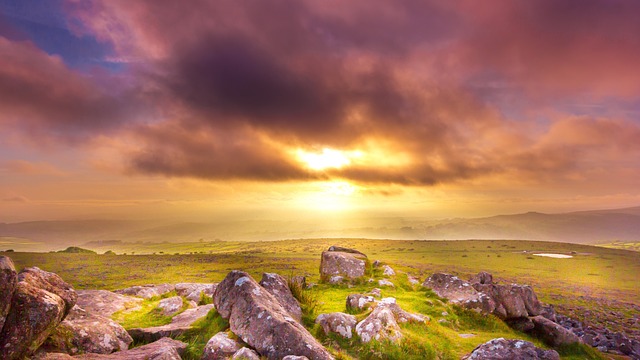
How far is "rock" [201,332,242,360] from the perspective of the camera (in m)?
12.4

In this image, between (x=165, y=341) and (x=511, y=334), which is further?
(x=511, y=334)

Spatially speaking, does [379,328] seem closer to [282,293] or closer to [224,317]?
[282,293]

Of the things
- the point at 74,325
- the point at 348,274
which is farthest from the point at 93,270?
the point at 74,325

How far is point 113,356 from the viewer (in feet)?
36.9

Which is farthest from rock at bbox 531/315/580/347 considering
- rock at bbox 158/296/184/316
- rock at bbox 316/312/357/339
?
rock at bbox 158/296/184/316

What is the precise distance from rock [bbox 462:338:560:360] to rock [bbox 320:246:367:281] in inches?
690

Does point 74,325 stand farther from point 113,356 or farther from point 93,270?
point 93,270

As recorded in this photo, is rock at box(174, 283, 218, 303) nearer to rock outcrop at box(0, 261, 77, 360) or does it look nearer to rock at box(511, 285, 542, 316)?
rock outcrop at box(0, 261, 77, 360)

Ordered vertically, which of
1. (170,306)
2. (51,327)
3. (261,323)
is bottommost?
(170,306)

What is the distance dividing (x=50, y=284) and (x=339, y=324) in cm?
1221

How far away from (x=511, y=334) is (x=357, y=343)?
13185 mm

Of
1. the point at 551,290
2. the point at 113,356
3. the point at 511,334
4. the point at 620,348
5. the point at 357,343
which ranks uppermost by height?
the point at 113,356

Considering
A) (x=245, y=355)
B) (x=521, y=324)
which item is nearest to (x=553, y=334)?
(x=521, y=324)

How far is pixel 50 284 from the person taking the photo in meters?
11.2
